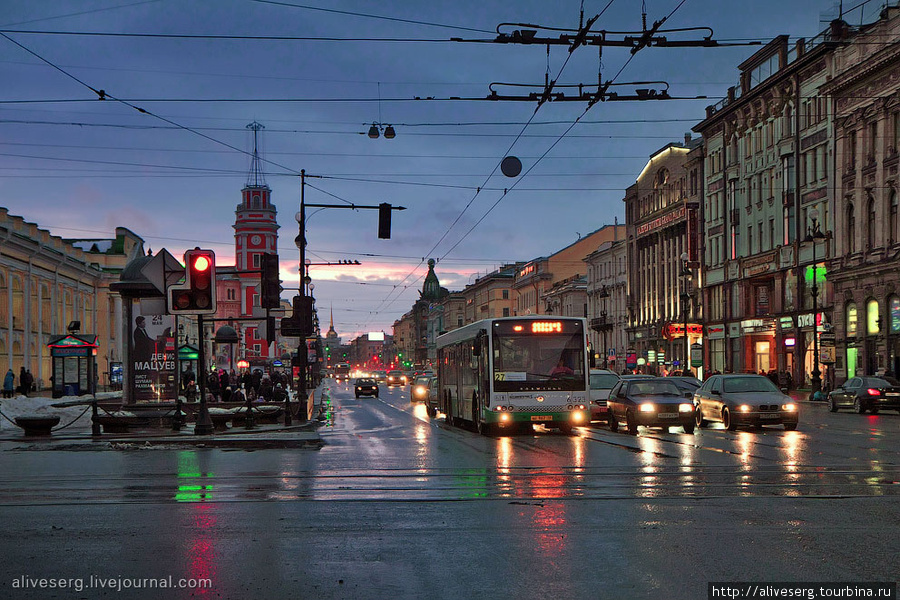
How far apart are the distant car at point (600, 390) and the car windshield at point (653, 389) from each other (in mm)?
3547

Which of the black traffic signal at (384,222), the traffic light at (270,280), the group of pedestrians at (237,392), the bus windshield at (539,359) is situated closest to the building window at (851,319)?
the group of pedestrians at (237,392)

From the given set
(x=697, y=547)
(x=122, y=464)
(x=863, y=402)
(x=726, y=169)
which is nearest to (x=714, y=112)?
(x=726, y=169)

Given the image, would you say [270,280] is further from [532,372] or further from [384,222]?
[532,372]

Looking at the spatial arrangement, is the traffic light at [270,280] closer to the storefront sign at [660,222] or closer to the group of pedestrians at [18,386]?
the group of pedestrians at [18,386]

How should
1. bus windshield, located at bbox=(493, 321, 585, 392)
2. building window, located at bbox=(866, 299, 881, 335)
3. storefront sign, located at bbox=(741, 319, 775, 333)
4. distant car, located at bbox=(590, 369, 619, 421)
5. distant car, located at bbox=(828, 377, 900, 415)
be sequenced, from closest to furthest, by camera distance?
bus windshield, located at bbox=(493, 321, 585, 392) < distant car, located at bbox=(590, 369, 619, 421) < distant car, located at bbox=(828, 377, 900, 415) < building window, located at bbox=(866, 299, 881, 335) < storefront sign, located at bbox=(741, 319, 775, 333)

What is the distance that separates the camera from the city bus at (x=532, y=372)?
25516mm

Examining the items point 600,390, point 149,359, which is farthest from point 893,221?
point 149,359

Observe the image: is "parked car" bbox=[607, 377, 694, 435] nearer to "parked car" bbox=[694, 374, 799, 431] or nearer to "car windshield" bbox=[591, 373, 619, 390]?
"parked car" bbox=[694, 374, 799, 431]

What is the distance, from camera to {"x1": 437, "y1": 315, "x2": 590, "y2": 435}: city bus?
25.5m

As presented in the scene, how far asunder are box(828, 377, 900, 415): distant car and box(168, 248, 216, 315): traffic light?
2578 centimetres

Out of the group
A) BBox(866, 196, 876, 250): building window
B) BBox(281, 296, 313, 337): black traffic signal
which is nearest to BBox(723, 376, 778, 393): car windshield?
BBox(281, 296, 313, 337): black traffic signal

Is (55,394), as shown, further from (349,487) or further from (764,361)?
(764,361)

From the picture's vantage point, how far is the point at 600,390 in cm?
3278

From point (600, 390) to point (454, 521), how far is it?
22436mm
